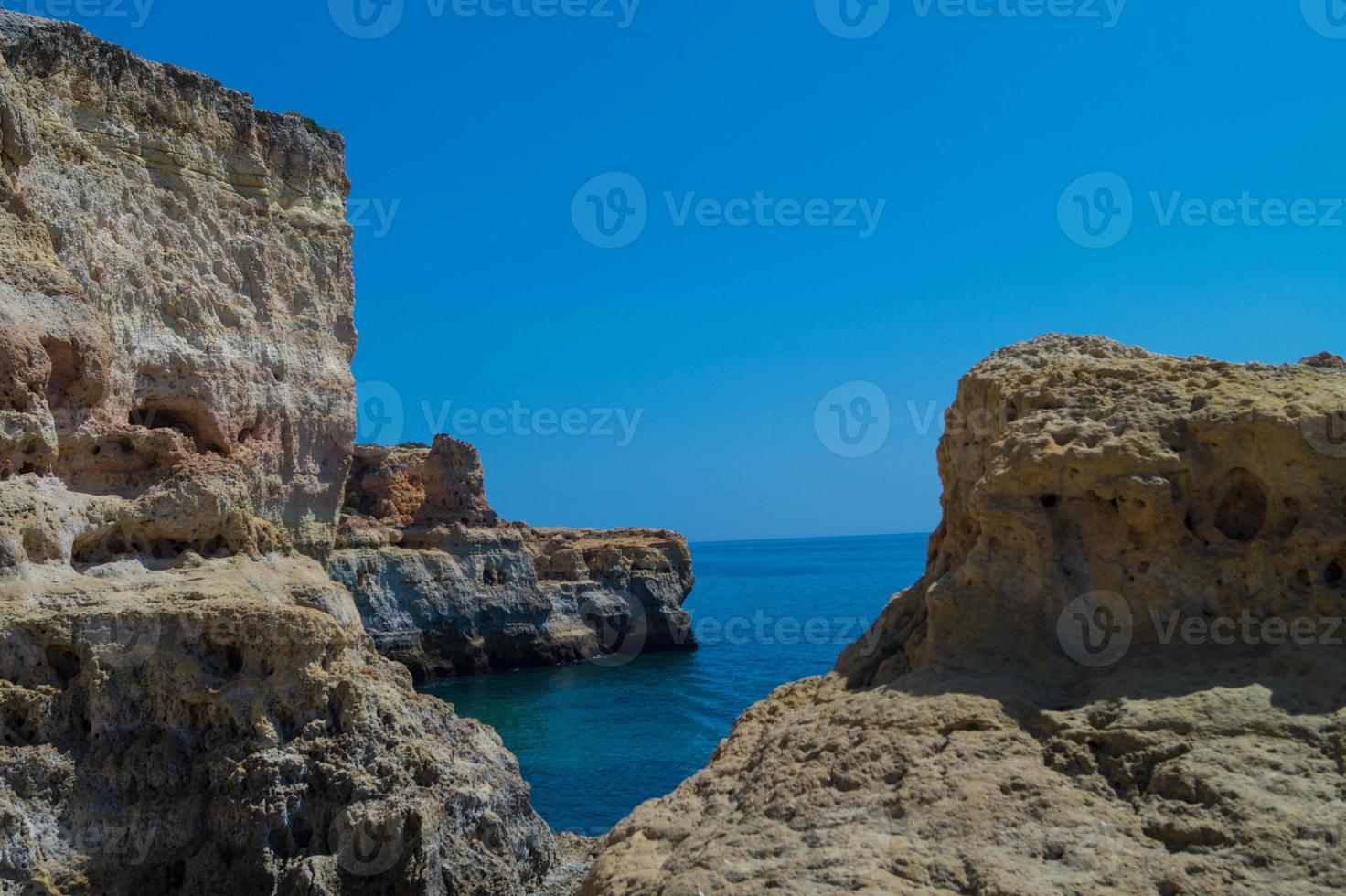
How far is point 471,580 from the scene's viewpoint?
49.9 m

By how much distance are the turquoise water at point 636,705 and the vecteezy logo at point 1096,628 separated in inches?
669

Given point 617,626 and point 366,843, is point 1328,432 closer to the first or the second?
point 366,843

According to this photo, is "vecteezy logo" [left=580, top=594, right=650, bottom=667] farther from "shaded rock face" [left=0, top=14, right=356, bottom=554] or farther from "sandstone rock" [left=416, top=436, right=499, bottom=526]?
"shaded rock face" [left=0, top=14, right=356, bottom=554]

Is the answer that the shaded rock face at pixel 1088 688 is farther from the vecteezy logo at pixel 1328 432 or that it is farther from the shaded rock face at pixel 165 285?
the shaded rock face at pixel 165 285

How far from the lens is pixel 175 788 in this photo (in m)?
13.1

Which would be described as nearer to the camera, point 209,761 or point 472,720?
point 209,761

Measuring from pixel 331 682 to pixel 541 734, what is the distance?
22266 mm

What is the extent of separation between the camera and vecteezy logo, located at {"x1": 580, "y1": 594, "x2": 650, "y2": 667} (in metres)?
57.7

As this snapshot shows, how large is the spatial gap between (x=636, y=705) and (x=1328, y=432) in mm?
36229

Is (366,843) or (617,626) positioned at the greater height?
(366,843)

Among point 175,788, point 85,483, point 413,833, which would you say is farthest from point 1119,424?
point 85,483

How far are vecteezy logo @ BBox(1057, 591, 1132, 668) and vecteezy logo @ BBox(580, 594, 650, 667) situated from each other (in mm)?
49524
